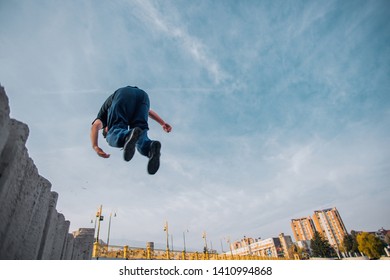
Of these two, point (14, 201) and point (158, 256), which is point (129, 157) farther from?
point (158, 256)

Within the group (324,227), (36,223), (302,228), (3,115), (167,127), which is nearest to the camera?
(3,115)

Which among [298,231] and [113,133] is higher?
[298,231]

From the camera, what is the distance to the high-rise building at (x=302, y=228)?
108m

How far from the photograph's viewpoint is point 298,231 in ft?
366

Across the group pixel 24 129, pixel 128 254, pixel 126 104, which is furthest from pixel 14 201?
pixel 128 254

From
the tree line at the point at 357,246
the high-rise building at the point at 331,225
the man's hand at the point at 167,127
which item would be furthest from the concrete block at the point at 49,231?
the high-rise building at the point at 331,225

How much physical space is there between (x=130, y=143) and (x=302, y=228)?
129 m

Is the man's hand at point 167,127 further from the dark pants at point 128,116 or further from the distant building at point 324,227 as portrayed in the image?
the distant building at point 324,227

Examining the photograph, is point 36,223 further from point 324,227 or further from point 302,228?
point 302,228

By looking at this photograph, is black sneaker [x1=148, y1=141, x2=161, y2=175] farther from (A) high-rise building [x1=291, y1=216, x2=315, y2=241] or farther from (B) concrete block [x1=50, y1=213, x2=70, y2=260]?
(A) high-rise building [x1=291, y1=216, x2=315, y2=241]

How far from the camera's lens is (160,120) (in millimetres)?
4328

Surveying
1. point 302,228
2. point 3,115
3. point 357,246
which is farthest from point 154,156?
point 302,228

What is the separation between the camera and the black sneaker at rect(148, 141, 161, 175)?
3.01 metres
